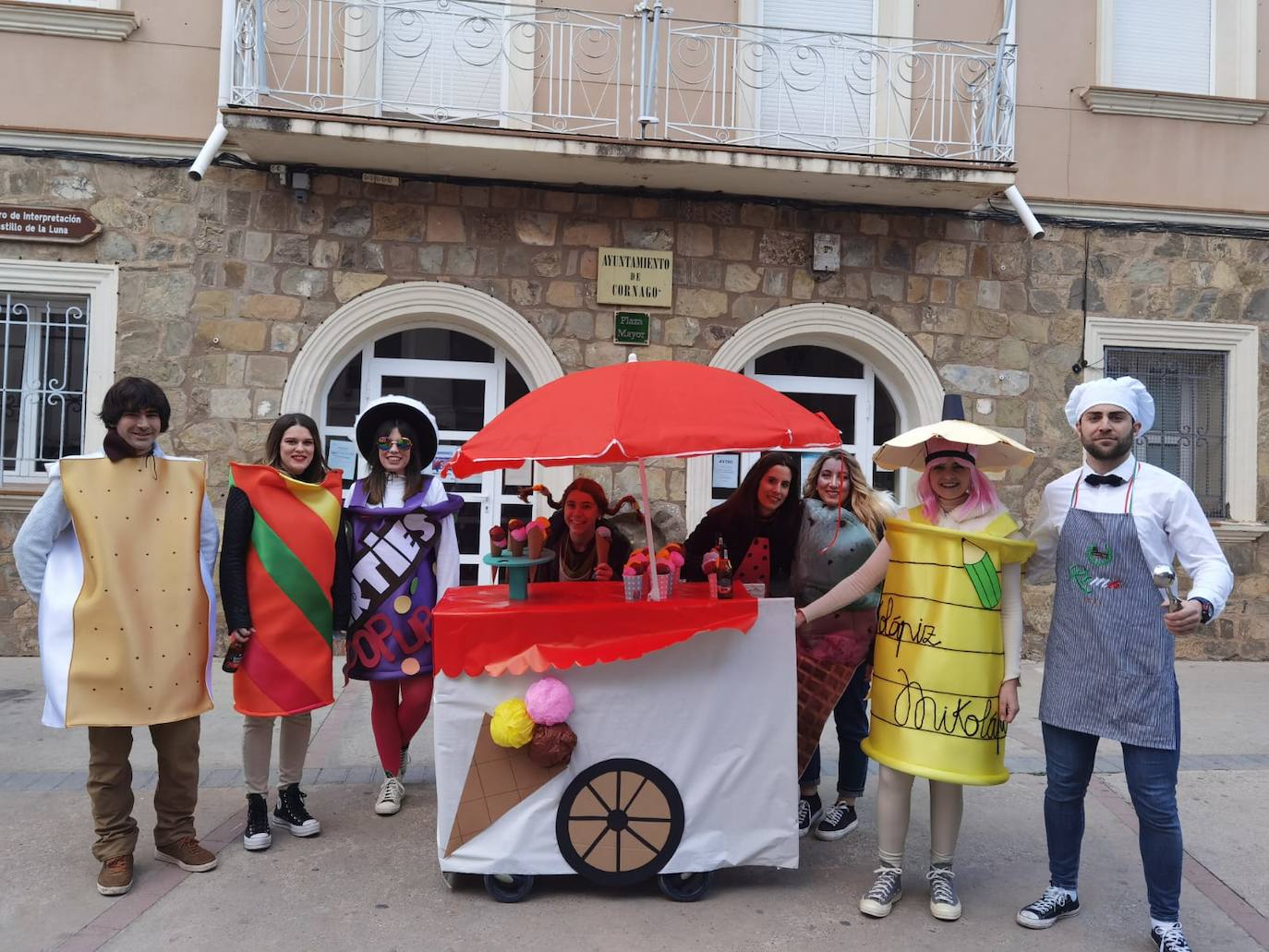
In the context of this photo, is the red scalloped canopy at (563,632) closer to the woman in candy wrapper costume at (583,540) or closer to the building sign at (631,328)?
the woman in candy wrapper costume at (583,540)

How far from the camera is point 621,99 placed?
7.32 metres

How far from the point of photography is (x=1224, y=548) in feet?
25.5

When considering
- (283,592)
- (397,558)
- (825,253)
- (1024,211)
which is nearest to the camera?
(283,592)

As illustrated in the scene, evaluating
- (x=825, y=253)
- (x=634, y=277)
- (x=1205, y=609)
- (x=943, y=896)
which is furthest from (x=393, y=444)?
(x=825, y=253)

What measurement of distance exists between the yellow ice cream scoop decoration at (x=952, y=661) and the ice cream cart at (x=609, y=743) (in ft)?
1.44

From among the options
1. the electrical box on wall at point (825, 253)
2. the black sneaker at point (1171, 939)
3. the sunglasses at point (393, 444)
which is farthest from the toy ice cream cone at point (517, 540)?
the electrical box on wall at point (825, 253)

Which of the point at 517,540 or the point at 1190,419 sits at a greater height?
the point at 1190,419

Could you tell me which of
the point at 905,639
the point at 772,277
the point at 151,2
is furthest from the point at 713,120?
the point at 905,639

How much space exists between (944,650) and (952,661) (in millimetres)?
43

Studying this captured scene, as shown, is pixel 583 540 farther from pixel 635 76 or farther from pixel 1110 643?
pixel 635 76

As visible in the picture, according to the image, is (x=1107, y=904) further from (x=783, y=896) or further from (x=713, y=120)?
(x=713, y=120)

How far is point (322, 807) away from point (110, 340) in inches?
172

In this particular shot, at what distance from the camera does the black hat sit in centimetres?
392

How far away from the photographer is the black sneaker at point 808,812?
389cm
